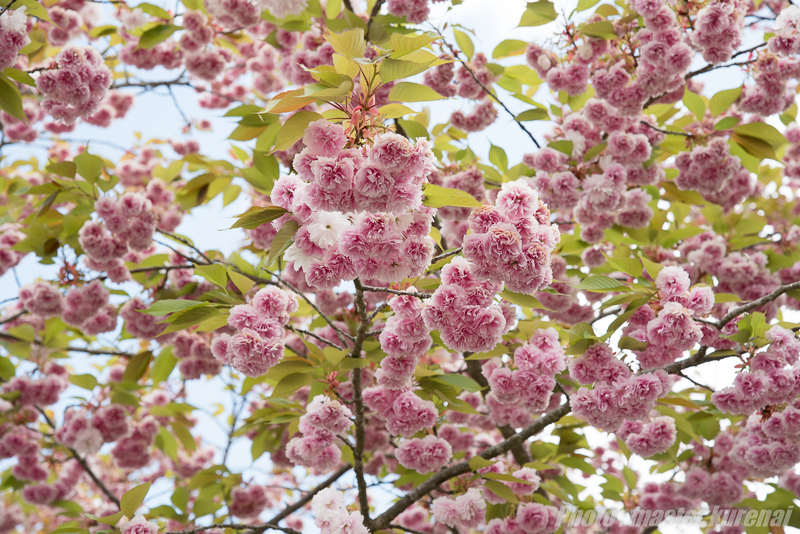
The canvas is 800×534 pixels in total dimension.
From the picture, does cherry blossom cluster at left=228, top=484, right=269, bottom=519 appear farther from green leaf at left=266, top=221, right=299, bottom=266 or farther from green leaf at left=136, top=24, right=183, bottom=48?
green leaf at left=136, top=24, right=183, bottom=48

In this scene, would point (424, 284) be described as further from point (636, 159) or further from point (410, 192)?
point (636, 159)

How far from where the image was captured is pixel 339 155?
152 centimetres

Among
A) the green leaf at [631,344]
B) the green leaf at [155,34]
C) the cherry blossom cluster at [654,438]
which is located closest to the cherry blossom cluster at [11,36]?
the green leaf at [155,34]

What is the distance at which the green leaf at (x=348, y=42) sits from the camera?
1450 millimetres

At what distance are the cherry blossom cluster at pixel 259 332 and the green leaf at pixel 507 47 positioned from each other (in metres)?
2.36

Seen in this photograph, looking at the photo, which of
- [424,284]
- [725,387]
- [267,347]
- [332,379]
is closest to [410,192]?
[424,284]

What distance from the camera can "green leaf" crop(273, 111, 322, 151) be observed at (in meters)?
1.47

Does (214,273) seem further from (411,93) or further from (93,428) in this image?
(93,428)

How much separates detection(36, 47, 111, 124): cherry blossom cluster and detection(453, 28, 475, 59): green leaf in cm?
218

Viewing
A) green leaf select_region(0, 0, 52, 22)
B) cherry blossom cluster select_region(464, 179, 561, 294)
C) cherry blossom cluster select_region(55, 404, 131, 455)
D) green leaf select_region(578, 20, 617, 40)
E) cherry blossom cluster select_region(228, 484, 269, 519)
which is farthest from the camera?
cherry blossom cluster select_region(228, 484, 269, 519)

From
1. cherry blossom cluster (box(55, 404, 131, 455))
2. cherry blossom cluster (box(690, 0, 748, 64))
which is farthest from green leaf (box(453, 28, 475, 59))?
cherry blossom cluster (box(55, 404, 131, 455))

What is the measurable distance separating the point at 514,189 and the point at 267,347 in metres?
1.13

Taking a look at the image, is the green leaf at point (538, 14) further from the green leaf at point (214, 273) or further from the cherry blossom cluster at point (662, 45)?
the green leaf at point (214, 273)

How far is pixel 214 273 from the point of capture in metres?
2.35
